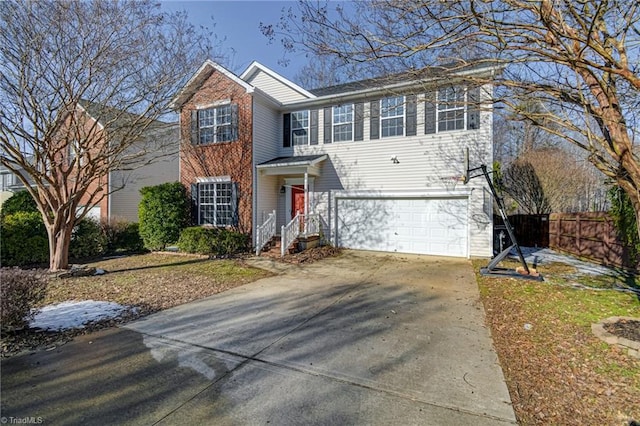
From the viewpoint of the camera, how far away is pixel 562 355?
393cm

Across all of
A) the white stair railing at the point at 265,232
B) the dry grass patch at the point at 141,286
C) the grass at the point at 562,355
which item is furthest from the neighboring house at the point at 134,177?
the grass at the point at 562,355

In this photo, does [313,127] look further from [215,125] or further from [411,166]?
[411,166]

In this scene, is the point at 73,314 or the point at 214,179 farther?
the point at 214,179

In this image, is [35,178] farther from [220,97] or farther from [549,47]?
[549,47]

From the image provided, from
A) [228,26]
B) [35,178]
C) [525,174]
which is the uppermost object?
[228,26]

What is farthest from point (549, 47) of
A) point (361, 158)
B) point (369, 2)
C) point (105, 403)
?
point (361, 158)

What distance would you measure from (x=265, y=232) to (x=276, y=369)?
878cm

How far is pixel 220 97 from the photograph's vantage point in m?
13.0

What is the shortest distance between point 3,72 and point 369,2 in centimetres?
877

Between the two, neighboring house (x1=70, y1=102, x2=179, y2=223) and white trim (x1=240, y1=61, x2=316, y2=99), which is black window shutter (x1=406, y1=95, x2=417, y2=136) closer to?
white trim (x1=240, y1=61, x2=316, y2=99)

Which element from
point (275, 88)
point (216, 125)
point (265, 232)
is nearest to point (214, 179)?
point (216, 125)

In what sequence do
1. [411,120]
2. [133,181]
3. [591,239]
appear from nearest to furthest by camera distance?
[591,239] → [411,120] → [133,181]

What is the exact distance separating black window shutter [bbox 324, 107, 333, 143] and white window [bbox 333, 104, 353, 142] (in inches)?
6.8

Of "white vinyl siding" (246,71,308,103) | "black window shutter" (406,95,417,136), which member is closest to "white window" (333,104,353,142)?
"white vinyl siding" (246,71,308,103)
